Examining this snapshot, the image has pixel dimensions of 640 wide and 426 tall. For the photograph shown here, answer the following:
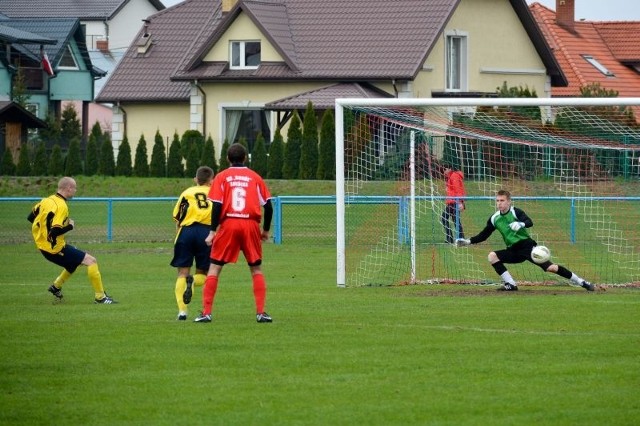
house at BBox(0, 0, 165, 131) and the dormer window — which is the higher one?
house at BBox(0, 0, 165, 131)

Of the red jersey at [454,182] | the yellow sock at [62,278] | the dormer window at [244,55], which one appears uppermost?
the dormer window at [244,55]

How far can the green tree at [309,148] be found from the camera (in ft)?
126

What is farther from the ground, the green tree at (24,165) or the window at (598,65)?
the window at (598,65)

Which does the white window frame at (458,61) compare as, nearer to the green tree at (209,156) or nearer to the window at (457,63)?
the window at (457,63)

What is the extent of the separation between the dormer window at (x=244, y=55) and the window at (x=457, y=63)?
21.6 feet

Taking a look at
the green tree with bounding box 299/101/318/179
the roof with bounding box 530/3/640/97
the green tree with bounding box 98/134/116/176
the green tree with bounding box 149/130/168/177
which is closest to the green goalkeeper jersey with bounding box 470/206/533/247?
the green tree with bounding box 299/101/318/179

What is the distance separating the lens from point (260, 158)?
130 ft

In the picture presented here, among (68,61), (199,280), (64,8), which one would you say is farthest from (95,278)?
(64,8)

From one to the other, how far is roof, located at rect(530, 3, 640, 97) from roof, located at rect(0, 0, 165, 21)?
29.9 meters

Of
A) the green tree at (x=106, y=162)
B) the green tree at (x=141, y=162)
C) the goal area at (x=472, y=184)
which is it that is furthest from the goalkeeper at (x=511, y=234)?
the green tree at (x=106, y=162)

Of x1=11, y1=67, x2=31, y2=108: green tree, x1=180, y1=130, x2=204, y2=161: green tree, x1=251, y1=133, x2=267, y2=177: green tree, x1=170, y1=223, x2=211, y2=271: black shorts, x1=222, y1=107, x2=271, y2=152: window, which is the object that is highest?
x1=11, y1=67, x2=31, y2=108: green tree

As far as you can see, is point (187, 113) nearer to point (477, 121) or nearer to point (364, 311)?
point (477, 121)

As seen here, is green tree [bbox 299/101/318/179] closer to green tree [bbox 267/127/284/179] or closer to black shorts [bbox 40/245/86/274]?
green tree [bbox 267/127/284/179]

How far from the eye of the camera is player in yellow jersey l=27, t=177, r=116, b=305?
15594mm
